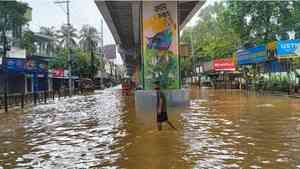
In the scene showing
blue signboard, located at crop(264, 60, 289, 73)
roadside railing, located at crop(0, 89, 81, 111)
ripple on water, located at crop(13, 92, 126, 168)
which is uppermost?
blue signboard, located at crop(264, 60, 289, 73)

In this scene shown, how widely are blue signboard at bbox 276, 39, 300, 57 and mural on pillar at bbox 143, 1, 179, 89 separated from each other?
15.5 meters

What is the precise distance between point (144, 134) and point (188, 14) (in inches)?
813

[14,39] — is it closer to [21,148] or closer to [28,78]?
[28,78]

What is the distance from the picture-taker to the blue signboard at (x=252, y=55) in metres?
46.3

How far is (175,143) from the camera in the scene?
12.6 meters

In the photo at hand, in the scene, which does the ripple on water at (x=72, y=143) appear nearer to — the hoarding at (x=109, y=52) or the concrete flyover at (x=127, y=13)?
the concrete flyover at (x=127, y=13)

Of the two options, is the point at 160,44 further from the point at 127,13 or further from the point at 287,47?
the point at 287,47

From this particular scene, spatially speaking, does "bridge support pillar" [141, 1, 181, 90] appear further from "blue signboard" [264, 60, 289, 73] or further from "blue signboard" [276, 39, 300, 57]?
"blue signboard" [264, 60, 289, 73]

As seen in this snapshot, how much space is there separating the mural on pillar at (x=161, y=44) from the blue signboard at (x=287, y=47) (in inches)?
608

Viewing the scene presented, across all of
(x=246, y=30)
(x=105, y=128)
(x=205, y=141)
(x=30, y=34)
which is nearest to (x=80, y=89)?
(x=30, y=34)

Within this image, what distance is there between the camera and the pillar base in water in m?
24.6

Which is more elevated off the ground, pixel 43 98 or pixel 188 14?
pixel 188 14

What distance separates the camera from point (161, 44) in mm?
25797

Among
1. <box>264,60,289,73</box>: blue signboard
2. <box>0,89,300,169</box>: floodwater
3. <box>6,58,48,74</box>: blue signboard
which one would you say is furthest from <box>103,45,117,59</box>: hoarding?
<box>0,89,300,169</box>: floodwater
